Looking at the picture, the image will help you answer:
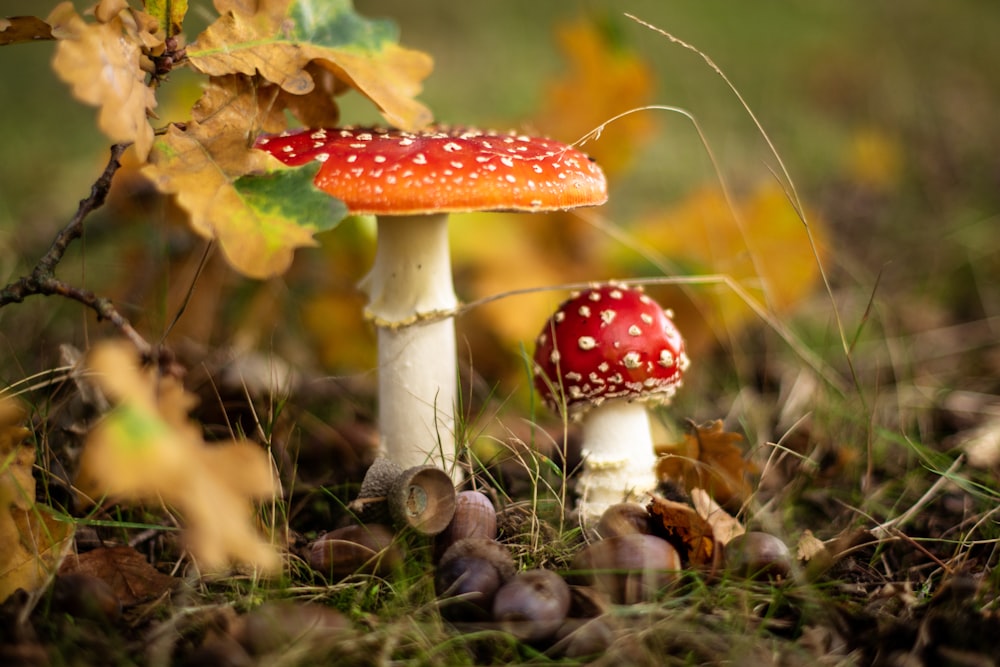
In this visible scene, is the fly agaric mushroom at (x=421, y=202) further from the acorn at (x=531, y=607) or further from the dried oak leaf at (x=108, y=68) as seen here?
the acorn at (x=531, y=607)

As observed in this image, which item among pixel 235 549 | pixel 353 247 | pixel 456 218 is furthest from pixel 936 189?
pixel 235 549

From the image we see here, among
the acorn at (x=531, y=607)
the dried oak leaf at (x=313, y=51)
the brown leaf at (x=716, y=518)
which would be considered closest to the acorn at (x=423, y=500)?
the acorn at (x=531, y=607)

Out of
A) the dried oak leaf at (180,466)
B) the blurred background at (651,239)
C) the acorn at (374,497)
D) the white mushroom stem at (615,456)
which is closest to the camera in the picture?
the dried oak leaf at (180,466)

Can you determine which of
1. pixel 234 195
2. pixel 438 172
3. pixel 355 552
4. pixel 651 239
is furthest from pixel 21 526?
pixel 651 239

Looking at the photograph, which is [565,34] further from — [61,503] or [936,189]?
[936,189]

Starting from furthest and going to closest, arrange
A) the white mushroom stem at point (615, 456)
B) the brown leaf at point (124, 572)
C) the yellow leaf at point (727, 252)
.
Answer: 1. the yellow leaf at point (727, 252)
2. the white mushroom stem at point (615, 456)
3. the brown leaf at point (124, 572)

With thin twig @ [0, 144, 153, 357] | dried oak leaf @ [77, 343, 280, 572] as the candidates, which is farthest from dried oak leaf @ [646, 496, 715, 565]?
thin twig @ [0, 144, 153, 357]

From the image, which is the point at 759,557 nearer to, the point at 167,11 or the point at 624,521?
the point at 624,521
